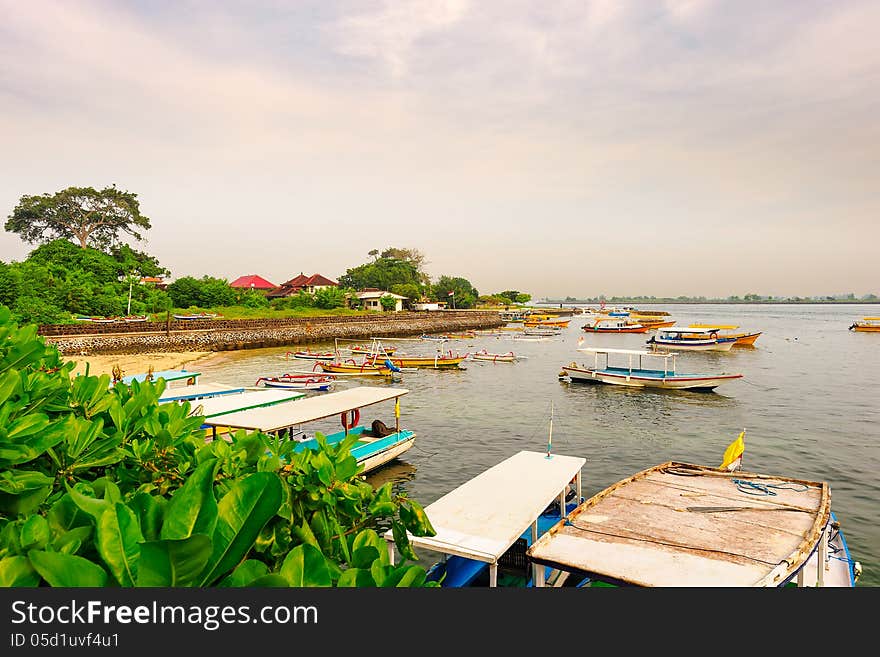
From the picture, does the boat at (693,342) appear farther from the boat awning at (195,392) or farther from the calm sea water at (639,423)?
the boat awning at (195,392)

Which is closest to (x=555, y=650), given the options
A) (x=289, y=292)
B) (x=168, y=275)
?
(x=168, y=275)

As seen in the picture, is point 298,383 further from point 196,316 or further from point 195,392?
point 196,316

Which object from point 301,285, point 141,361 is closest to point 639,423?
point 141,361

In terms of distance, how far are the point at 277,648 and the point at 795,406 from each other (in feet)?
101

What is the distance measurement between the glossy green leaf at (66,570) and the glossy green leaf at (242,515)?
0.77ft

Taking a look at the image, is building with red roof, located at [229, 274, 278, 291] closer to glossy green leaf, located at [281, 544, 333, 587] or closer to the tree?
the tree

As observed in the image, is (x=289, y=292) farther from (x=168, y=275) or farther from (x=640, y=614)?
(x=640, y=614)

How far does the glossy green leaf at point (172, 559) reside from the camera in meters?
1.05

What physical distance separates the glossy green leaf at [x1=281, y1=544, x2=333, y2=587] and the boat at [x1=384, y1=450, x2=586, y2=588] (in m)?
4.75

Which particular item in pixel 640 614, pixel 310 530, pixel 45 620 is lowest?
pixel 310 530

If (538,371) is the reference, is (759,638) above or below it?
above

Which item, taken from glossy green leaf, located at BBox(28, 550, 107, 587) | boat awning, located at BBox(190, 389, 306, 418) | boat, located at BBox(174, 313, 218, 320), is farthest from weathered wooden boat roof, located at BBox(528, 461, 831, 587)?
boat, located at BBox(174, 313, 218, 320)

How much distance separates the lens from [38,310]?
43562 millimetres

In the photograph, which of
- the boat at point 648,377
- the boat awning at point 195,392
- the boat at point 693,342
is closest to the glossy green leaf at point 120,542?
the boat awning at point 195,392
